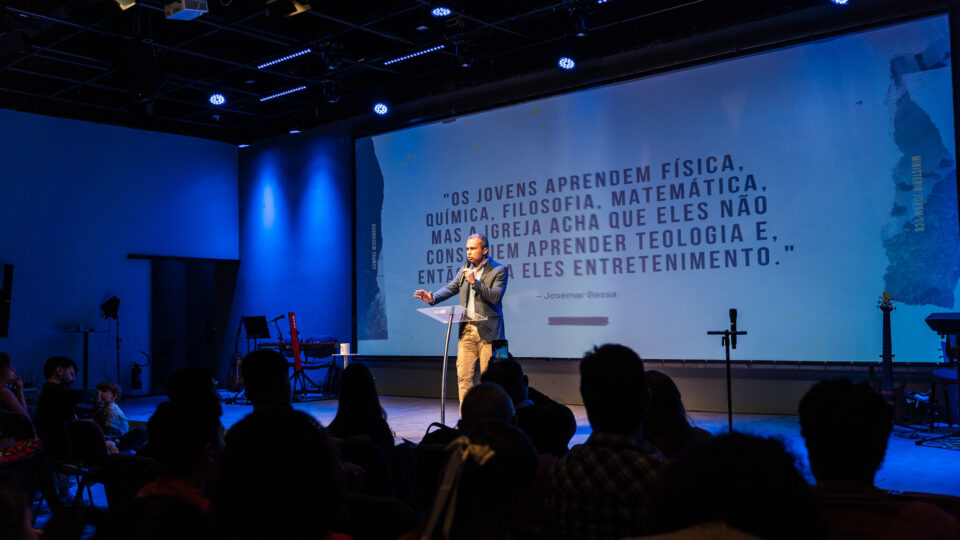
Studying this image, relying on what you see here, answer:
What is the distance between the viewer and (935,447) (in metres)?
5.64

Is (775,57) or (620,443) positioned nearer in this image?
(620,443)

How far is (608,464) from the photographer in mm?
1826

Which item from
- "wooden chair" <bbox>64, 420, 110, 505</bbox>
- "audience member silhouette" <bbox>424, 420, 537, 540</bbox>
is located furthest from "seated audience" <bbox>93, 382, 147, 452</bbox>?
"audience member silhouette" <bbox>424, 420, 537, 540</bbox>

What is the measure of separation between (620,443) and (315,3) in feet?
23.9

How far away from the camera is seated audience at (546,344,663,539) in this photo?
5.81 feet

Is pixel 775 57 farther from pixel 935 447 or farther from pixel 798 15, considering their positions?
pixel 935 447

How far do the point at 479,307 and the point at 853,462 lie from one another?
16.3ft

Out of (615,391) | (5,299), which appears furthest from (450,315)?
(5,299)

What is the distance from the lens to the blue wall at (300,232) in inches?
445

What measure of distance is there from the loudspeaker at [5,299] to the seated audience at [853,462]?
10815mm

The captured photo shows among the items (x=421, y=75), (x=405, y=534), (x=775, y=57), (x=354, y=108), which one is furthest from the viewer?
(x=354, y=108)

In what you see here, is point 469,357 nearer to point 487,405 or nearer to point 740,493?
point 487,405

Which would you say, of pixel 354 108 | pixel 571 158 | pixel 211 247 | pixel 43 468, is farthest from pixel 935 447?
pixel 211 247

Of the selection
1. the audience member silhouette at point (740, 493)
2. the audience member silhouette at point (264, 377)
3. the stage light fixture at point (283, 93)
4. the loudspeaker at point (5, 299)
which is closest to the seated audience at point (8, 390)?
the audience member silhouette at point (264, 377)
